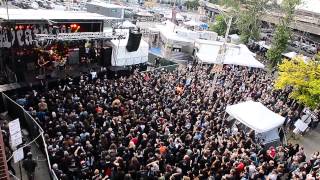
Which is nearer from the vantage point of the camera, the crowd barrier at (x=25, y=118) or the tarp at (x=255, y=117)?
the crowd barrier at (x=25, y=118)

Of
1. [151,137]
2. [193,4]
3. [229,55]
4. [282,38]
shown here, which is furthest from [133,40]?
[193,4]

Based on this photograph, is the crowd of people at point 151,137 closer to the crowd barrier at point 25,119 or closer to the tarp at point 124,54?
the crowd barrier at point 25,119

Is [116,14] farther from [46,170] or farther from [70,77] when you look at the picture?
[46,170]

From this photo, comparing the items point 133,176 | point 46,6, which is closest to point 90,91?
point 133,176

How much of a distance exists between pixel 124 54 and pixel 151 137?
11588 millimetres

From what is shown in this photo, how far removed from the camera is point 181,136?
12977 mm

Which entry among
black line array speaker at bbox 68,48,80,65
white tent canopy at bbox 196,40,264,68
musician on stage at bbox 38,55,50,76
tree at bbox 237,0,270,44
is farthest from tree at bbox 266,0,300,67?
musician on stage at bbox 38,55,50,76

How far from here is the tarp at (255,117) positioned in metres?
14.9

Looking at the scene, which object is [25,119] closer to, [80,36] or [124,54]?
[80,36]

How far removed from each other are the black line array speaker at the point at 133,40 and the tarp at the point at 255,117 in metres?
9.28

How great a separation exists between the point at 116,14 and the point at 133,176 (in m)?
17.8

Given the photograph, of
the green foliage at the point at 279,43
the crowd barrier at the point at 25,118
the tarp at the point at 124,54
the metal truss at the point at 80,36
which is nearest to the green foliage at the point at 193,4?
the green foliage at the point at 279,43

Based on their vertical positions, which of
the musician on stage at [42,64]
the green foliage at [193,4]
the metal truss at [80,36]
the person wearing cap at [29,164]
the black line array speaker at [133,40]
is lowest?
the person wearing cap at [29,164]

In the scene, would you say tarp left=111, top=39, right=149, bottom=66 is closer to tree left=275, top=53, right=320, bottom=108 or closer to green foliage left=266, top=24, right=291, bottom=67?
tree left=275, top=53, right=320, bottom=108
